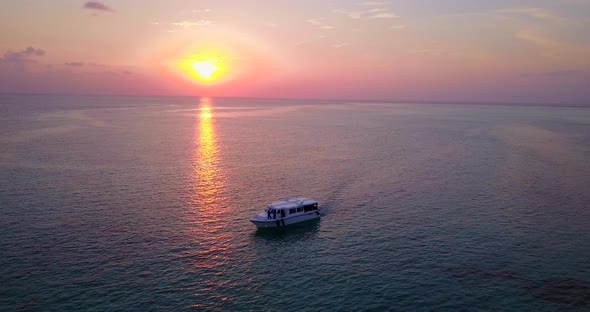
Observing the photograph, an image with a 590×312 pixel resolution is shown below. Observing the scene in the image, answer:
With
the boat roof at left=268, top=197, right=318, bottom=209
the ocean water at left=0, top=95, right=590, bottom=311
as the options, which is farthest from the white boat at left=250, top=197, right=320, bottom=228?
the ocean water at left=0, top=95, right=590, bottom=311

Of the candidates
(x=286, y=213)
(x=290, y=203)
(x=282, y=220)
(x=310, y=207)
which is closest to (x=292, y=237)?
(x=282, y=220)

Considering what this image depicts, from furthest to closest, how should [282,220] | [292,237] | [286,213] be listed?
[286,213], [282,220], [292,237]

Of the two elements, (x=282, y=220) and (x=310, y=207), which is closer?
(x=282, y=220)

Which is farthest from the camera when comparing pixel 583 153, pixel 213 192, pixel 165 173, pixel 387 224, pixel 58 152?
pixel 583 153

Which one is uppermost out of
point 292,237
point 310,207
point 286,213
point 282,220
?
point 310,207

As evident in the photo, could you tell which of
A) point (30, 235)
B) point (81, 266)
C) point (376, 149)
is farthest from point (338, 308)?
point (376, 149)

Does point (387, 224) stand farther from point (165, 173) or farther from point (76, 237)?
point (165, 173)

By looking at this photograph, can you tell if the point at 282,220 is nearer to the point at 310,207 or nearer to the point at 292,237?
the point at 292,237

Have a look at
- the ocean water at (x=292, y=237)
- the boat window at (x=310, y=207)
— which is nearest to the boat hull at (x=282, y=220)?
the boat window at (x=310, y=207)
